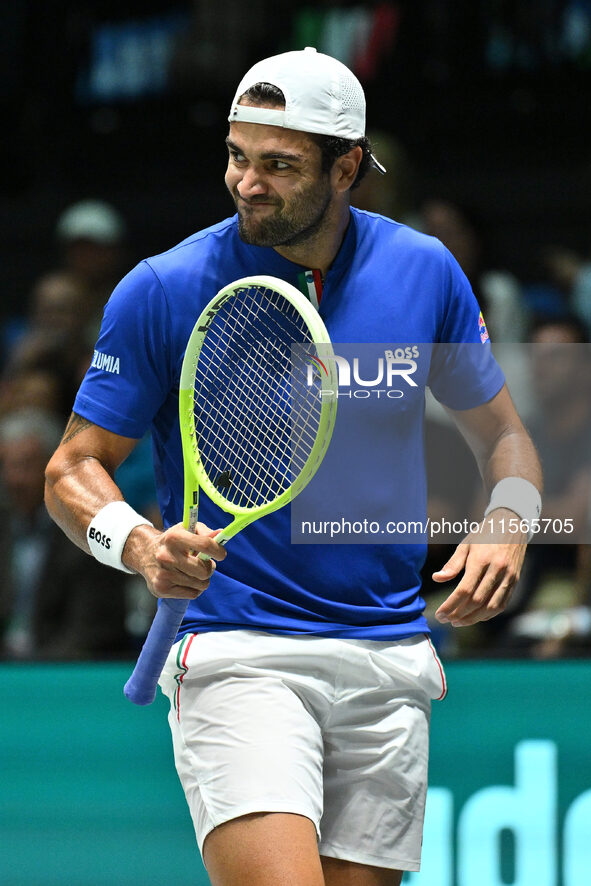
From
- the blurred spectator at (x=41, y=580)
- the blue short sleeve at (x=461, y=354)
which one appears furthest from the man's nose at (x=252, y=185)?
the blurred spectator at (x=41, y=580)

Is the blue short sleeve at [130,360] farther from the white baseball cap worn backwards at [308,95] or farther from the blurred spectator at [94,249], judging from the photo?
the blurred spectator at [94,249]

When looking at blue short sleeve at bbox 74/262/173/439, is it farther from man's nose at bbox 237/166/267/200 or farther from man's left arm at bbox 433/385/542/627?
man's left arm at bbox 433/385/542/627

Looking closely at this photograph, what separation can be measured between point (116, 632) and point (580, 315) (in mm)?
2242

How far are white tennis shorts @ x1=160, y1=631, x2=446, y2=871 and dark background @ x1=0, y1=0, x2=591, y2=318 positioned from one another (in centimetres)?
386

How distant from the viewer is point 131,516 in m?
2.44

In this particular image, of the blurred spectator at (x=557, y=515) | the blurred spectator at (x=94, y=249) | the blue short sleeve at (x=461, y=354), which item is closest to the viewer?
the blue short sleeve at (x=461, y=354)

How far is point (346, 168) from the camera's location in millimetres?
2674

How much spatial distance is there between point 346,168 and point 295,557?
734 mm

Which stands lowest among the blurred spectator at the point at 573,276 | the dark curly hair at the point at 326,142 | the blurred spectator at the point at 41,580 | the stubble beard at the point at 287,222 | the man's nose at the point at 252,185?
the blurred spectator at the point at 41,580

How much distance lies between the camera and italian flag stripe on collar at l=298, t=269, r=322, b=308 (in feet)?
8.62

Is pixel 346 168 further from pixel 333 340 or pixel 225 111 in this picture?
pixel 225 111

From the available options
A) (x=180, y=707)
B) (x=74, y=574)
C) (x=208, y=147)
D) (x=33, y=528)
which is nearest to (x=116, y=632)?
(x=74, y=574)

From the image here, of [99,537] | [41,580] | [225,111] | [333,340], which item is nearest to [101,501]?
[99,537]

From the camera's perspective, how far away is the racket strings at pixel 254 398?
2.59m
